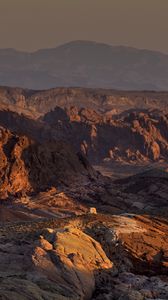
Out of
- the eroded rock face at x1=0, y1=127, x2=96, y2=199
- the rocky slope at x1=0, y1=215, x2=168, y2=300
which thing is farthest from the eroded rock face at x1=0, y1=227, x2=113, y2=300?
the eroded rock face at x1=0, y1=127, x2=96, y2=199

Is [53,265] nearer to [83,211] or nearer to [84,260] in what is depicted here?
[84,260]

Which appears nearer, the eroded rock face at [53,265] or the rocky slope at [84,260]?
the eroded rock face at [53,265]

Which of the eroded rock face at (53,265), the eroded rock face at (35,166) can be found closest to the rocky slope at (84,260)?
the eroded rock face at (53,265)

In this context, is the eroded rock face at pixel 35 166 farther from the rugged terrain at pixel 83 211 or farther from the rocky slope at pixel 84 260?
the rocky slope at pixel 84 260

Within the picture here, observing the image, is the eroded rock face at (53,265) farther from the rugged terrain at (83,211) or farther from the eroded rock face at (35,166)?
the eroded rock face at (35,166)

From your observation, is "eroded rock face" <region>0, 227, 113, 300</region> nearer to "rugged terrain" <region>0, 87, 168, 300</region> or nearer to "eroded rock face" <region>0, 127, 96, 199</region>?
"rugged terrain" <region>0, 87, 168, 300</region>

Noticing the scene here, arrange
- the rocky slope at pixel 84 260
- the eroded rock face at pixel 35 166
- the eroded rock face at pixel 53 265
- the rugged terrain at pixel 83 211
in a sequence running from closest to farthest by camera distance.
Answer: the eroded rock face at pixel 53 265, the rocky slope at pixel 84 260, the rugged terrain at pixel 83 211, the eroded rock face at pixel 35 166

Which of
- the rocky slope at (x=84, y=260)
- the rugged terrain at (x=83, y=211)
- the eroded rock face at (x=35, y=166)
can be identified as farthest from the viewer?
the eroded rock face at (x=35, y=166)

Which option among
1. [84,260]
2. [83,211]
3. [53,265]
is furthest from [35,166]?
[53,265]

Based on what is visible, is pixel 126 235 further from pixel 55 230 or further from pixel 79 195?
pixel 79 195
